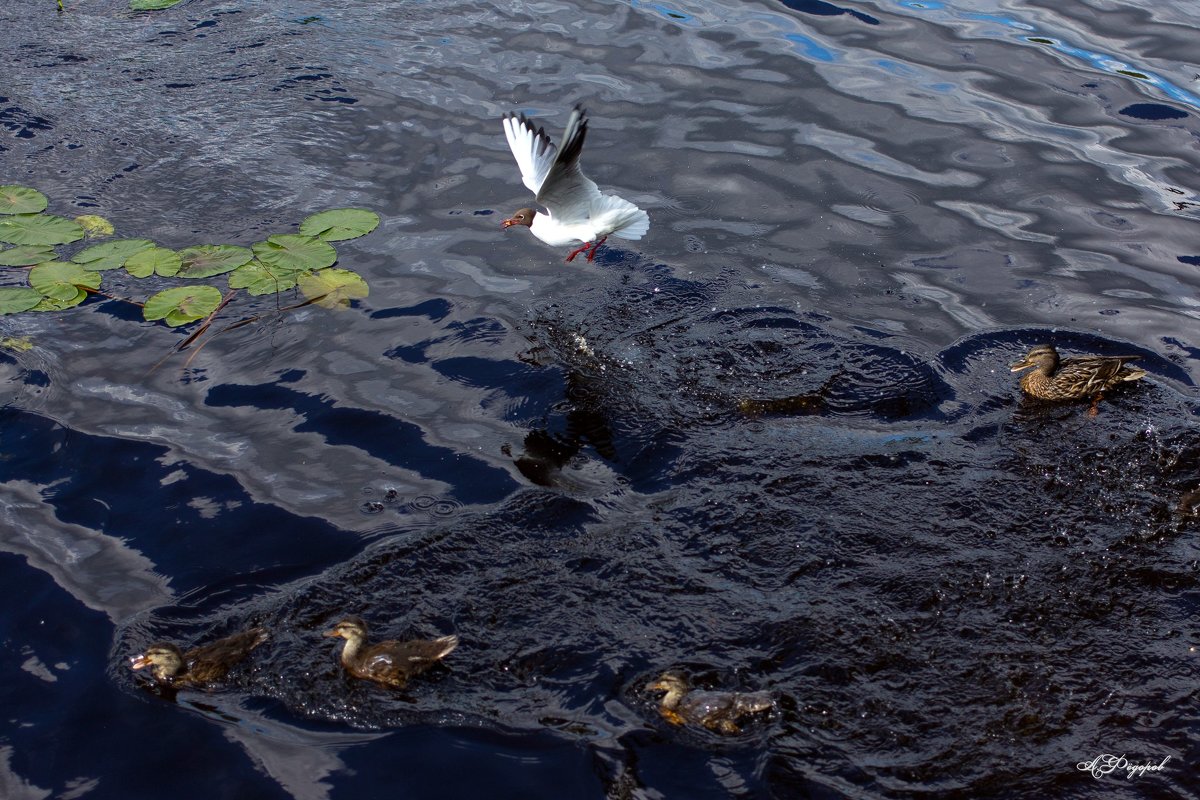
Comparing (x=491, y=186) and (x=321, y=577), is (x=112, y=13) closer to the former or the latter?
(x=491, y=186)

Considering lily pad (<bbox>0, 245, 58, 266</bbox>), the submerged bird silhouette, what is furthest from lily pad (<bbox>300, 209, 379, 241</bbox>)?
lily pad (<bbox>0, 245, 58, 266</bbox>)

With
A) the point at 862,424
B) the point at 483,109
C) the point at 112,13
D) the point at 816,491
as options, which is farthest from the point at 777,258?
the point at 112,13

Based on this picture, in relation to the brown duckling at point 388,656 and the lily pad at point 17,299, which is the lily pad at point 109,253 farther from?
the brown duckling at point 388,656

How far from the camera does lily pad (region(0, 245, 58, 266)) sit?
25.9ft

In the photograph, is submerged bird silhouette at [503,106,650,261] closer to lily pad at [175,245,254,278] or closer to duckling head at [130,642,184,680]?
lily pad at [175,245,254,278]

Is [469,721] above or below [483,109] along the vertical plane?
below

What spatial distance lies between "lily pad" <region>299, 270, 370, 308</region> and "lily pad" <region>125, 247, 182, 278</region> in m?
0.98

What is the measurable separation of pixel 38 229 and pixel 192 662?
5008 millimetres

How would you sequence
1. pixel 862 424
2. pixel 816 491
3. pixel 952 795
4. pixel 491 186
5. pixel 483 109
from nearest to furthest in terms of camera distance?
pixel 952 795, pixel 816 491, pixel 862 424, pixel 491 186, pixel 483 109

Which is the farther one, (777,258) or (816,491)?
(777,258)

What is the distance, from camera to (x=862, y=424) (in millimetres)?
6633

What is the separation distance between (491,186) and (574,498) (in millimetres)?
4433

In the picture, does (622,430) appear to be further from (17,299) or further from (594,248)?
(17,299)

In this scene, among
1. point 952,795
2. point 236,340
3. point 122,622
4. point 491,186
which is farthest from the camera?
point 491,186
